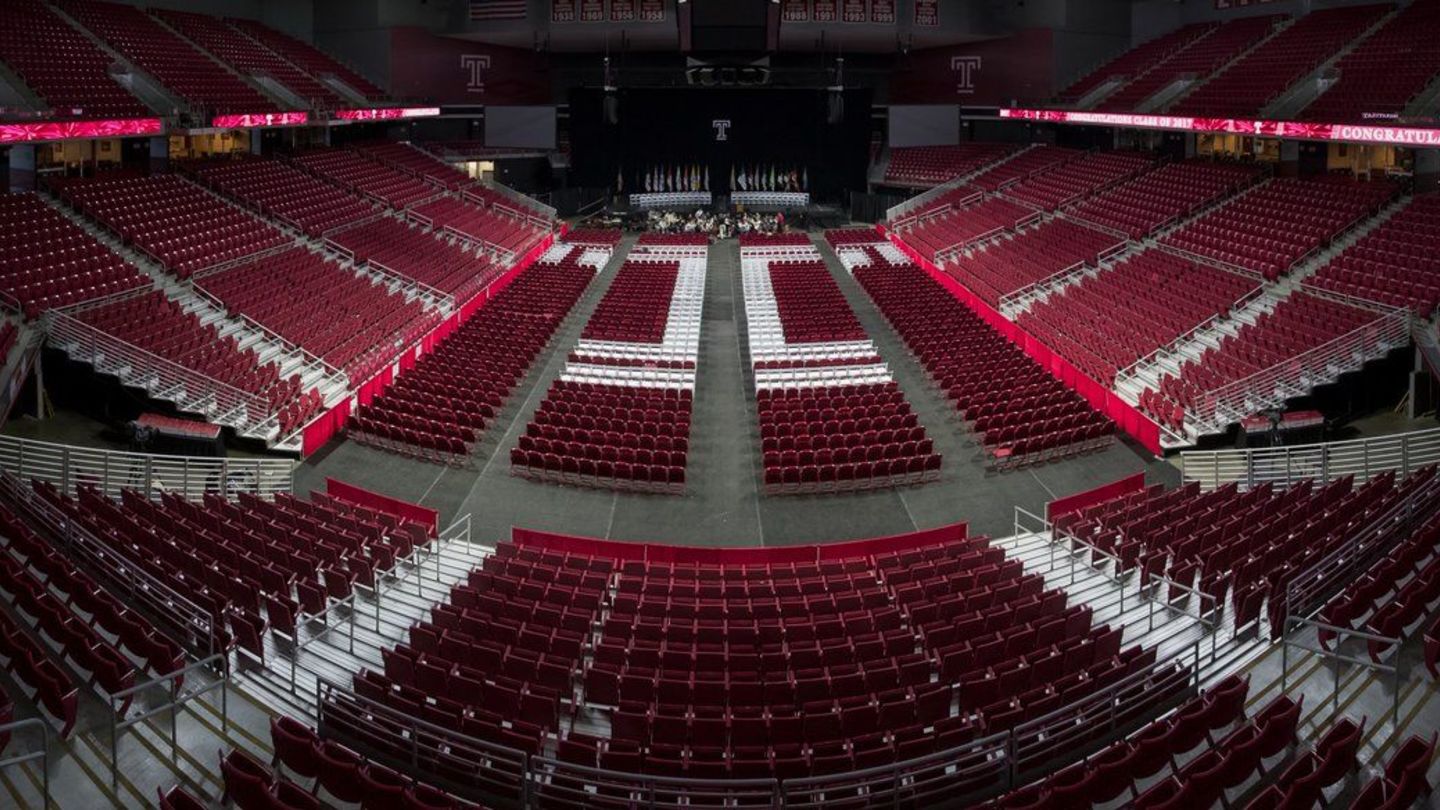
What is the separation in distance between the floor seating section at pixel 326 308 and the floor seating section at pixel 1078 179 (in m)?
27.2

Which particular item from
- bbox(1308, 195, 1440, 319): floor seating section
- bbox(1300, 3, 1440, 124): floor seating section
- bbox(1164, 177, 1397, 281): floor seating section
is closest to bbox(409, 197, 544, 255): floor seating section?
bbox(1164, 177, 1397, 281): floor seating section

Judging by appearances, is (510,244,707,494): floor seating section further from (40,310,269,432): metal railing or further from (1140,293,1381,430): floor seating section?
(1140,293,1381,430): floor seating section

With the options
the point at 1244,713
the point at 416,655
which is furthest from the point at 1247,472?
the point at 416,655

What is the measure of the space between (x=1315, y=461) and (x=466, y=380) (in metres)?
18.2

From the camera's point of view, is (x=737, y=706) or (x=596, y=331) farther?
(x=596, y=331)

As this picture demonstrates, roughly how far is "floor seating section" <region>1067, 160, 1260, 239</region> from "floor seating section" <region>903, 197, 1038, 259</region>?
2.69m

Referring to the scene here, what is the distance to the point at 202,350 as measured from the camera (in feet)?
78.9

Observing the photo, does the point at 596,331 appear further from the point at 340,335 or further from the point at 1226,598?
the point at 1226,598

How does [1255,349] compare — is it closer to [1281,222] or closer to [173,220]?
[1281,222]

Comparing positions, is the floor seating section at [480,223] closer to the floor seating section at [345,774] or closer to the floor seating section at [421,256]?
the floor seating section at [421,256]

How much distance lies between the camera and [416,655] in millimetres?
11820

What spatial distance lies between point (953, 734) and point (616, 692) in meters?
3.46

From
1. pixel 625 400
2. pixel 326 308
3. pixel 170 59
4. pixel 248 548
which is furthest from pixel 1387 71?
pixel 170 59

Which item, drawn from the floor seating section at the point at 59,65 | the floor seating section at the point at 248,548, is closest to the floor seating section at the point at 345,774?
A: the floor seating section at the point at 248,548
